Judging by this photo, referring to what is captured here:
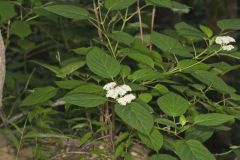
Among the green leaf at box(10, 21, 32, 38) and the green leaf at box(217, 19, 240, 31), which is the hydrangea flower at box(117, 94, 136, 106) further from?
the green leaf at box(10, 21, 32, 38)

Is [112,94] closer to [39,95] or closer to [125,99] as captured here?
[125,99]

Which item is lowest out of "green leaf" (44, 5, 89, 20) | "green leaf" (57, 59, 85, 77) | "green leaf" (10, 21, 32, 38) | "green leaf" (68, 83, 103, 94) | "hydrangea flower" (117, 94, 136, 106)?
"green leaf" (57, 59, 85, 77)

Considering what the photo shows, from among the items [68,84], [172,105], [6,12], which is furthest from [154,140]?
[6,12]

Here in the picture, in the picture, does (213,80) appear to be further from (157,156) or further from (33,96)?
(33,96)

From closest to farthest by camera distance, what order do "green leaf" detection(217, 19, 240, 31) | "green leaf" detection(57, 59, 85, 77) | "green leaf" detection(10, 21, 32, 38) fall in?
"green leaf" detection(217, 19, 240, 31)
"green leaf" detection(57, 59, 85, 77)
"green leaf" detection(10, 21, 32, 38)

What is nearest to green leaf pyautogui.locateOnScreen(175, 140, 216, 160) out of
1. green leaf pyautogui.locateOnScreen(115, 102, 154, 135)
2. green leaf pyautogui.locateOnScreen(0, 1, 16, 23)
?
green leaf pyautogui.locateOnScreen(115, 102, 154, 135)
